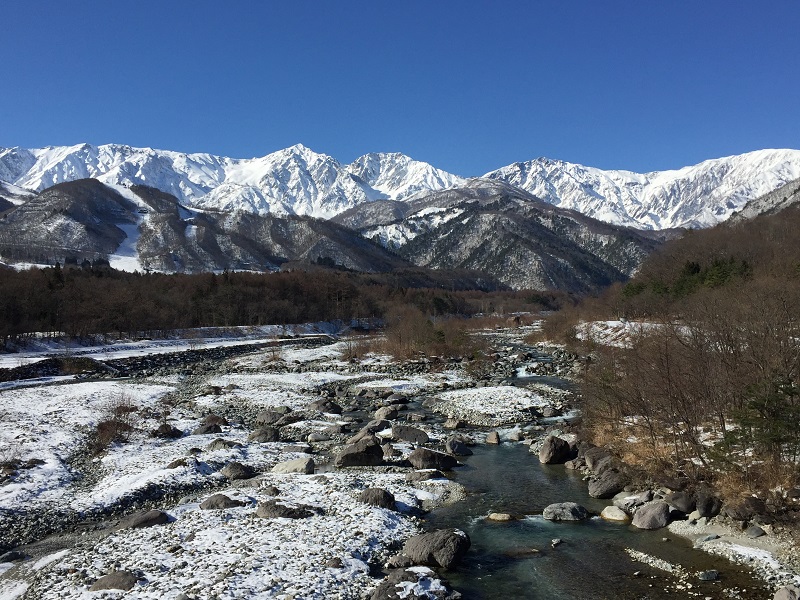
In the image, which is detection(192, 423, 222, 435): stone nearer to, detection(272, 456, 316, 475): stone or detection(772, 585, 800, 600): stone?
detection(272, 456, 316, 475): stone

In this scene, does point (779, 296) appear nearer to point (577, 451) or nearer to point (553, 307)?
point (577, 451)

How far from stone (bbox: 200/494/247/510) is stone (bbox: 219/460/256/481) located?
11.1ft

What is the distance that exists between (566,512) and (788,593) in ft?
19.6

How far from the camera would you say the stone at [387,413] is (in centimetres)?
3075

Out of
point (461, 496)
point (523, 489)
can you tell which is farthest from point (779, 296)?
point (461, 496)

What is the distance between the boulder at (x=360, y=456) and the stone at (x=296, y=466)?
52.3 inches

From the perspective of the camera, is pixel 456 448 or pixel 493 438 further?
pixel 493 438

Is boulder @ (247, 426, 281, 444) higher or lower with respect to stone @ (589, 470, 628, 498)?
lower

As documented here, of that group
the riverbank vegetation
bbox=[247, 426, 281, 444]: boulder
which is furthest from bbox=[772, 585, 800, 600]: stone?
bbox=[247, 426, 281, 444]: boulder

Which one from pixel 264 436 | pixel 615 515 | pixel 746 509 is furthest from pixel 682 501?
pixel 264 436

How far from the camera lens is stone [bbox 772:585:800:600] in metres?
10.3

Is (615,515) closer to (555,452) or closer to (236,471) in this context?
(555,452)

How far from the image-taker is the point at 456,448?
75.8 ft

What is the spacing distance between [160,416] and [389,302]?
10783 cm
